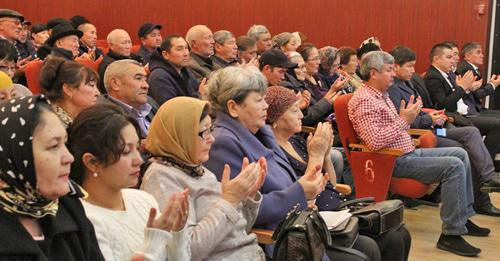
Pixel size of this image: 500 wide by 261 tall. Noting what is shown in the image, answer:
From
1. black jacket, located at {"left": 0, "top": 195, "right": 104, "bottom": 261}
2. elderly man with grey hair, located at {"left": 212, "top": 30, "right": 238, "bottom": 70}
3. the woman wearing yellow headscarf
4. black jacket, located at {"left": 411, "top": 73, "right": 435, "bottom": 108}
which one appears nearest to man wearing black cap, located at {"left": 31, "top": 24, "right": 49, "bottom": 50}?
elderly man with grey hair, located at {"left": 212, "top": 30, "right": 238, "bottom": 70}

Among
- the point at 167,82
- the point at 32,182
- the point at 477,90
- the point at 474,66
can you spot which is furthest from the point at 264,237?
the point at 474,66

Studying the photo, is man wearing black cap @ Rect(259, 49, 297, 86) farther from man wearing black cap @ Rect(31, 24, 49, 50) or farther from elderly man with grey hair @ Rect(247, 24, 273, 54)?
man wearing black cap @ Rect(31, 24, 49, 50)

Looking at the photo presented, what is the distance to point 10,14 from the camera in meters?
6.32

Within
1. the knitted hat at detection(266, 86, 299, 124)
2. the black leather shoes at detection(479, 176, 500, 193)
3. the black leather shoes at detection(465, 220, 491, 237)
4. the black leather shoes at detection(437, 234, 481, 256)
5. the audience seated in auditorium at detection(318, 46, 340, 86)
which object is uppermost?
the knitted hat at detection(266, 86, 299, 124)

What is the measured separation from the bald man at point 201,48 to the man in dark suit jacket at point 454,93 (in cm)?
192

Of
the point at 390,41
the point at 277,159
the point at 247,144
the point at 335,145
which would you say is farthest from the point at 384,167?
the point at 390,41

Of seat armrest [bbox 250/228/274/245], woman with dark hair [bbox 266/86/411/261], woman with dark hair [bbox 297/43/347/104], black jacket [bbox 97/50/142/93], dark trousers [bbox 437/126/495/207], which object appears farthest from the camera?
woman with dark hair [bbox 297/43/347/104]

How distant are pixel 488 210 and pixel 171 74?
8.51ft

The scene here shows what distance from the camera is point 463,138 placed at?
5.44 meters

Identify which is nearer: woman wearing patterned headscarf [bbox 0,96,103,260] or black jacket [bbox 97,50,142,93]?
woman wearing patterned headscarf [bbox 0,96,103,260]

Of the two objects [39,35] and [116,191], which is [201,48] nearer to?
[39,35]

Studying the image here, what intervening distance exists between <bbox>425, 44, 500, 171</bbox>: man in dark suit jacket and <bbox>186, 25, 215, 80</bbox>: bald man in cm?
192

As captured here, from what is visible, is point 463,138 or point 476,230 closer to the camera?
point 476,230

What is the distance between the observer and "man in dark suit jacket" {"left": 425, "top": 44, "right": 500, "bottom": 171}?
6062 mm
